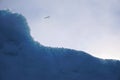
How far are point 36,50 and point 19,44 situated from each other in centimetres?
67

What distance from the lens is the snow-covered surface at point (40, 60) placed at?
24.8 ft

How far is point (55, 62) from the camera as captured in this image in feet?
26.0

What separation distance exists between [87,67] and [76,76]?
1.85 feet

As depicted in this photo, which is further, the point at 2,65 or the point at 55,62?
the point at 55,62

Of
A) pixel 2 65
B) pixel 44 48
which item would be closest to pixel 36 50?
pixel 44 48

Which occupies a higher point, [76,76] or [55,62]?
[55,62]

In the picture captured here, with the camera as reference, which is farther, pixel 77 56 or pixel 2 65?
pixel 77 56

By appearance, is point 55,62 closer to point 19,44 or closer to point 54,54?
point 54,54

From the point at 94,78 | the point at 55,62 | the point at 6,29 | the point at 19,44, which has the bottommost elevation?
the point at 94,78

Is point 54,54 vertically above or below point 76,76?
above

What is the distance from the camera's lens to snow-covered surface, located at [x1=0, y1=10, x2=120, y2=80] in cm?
756

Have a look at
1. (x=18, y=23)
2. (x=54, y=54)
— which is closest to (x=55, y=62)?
(x=54, y=54)

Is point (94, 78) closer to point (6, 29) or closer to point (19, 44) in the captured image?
point (19, 44)

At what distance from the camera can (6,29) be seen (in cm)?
793
